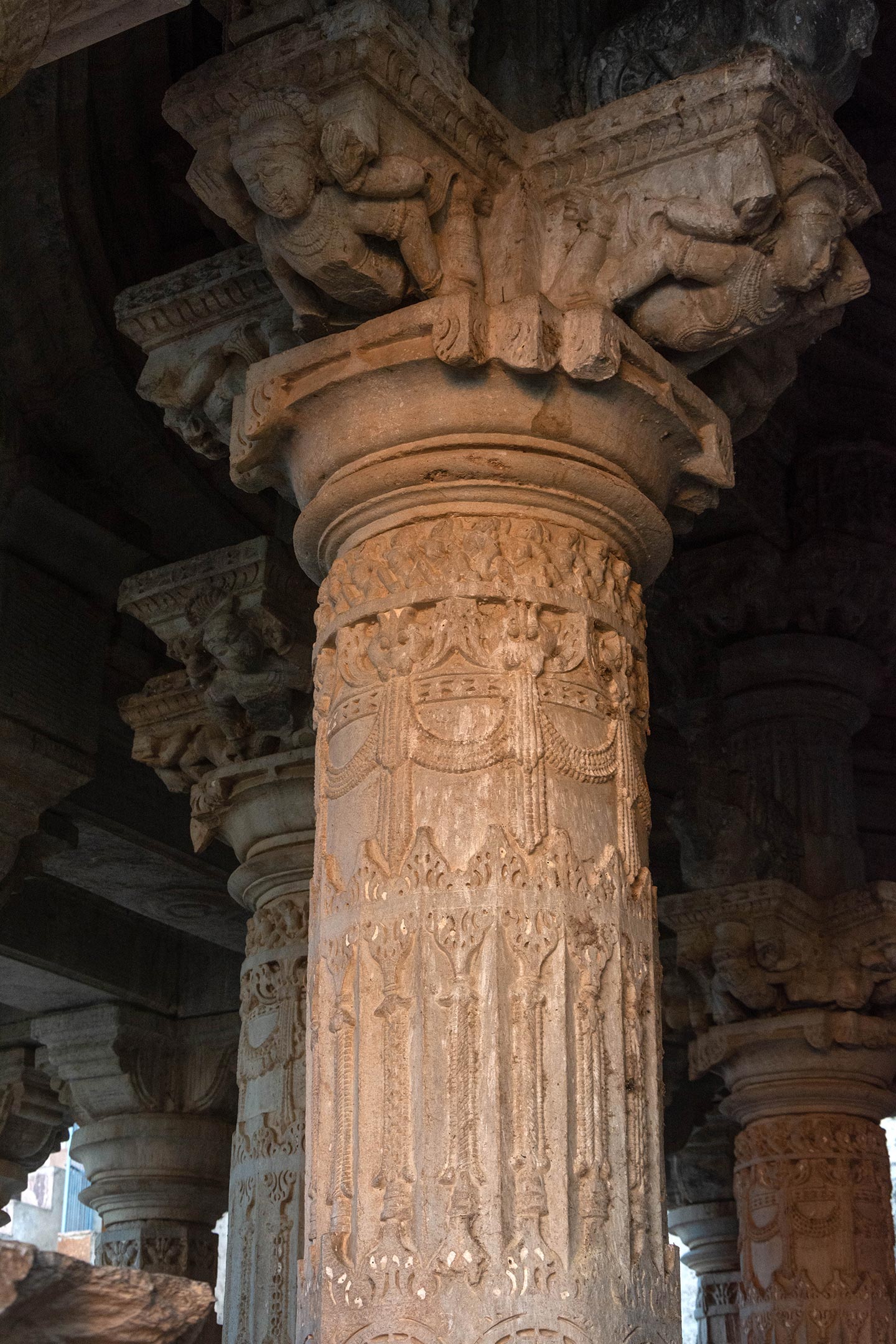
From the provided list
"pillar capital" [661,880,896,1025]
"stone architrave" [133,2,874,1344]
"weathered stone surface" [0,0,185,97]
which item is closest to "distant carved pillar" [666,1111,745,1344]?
"pillar capital" [661,880,896,1025]

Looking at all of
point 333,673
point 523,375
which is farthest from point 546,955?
point 523,375

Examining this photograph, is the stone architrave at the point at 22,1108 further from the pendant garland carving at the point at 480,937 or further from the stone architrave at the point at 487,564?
the pendant garland carving at the point at 480,937

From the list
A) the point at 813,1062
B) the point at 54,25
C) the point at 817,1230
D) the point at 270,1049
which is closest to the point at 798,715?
the point at 813,1062

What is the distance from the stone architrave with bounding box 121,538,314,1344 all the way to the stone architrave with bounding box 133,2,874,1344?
1.93m

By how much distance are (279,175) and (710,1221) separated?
1016 centimetres

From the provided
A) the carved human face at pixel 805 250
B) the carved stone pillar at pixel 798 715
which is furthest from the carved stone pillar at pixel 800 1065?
the carved human face at pixel 805 250

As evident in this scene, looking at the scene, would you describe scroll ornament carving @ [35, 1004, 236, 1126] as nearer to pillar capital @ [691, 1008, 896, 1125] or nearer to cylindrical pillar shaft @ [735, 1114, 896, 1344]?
pillar capital @ [691, 1008, 896, 1125]

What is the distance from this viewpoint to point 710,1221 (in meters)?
12.7

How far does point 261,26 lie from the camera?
170 inches

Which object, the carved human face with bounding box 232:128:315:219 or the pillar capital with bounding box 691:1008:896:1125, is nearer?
the carved human face with bounding box 232:128:315:219

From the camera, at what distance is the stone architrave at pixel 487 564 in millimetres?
3496

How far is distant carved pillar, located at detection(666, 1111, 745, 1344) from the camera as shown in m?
12.2

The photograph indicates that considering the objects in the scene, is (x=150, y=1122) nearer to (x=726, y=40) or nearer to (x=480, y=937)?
(x=480, y=937)

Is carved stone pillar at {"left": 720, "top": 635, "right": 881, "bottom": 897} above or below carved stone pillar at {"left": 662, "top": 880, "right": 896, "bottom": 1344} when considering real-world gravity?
above
